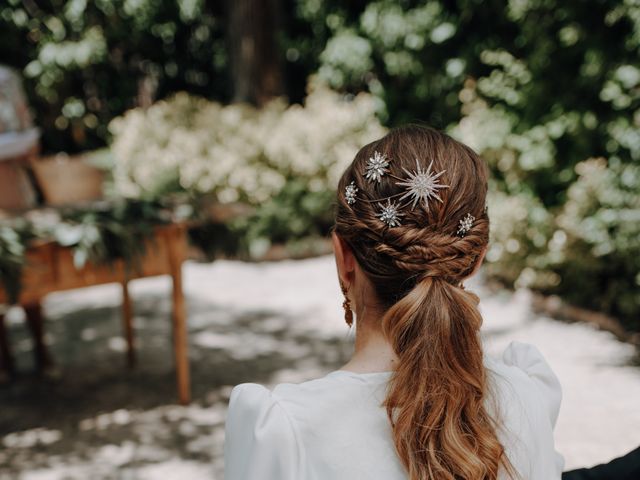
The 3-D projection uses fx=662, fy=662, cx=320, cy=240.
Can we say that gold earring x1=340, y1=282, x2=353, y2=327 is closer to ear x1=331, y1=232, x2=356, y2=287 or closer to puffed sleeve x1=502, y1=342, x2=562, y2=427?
ear x1=331, y1=232, x2=356, y2=287

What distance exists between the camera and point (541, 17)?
6180 mm

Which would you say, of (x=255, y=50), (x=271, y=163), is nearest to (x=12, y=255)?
(x=271, y=163)

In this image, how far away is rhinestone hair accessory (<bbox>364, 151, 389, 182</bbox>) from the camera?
115 centimetres

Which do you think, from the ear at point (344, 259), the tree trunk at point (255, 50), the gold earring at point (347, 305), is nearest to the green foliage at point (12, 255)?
the gold earring at point (347, 305)

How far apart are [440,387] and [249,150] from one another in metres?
6.72

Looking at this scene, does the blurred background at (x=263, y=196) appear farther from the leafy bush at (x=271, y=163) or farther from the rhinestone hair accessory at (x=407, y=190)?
the rhinestone hair accessory at (x=407, y=190)

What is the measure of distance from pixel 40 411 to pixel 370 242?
3580 mm

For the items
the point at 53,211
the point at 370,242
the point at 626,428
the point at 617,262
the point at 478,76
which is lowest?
the point at 626,428

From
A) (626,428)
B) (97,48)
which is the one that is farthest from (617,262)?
(97,48)

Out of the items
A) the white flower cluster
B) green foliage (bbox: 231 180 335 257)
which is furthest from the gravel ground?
the white flower cluster

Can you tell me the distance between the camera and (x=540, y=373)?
4.48 ft

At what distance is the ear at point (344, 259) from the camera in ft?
4.11

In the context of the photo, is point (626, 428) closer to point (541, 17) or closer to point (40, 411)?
point (40, 411)

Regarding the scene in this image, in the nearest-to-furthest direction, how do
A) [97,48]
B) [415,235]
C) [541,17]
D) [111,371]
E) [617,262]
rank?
[415,235] → [111,371] → [617,262] → [541,17] → [97,48]
